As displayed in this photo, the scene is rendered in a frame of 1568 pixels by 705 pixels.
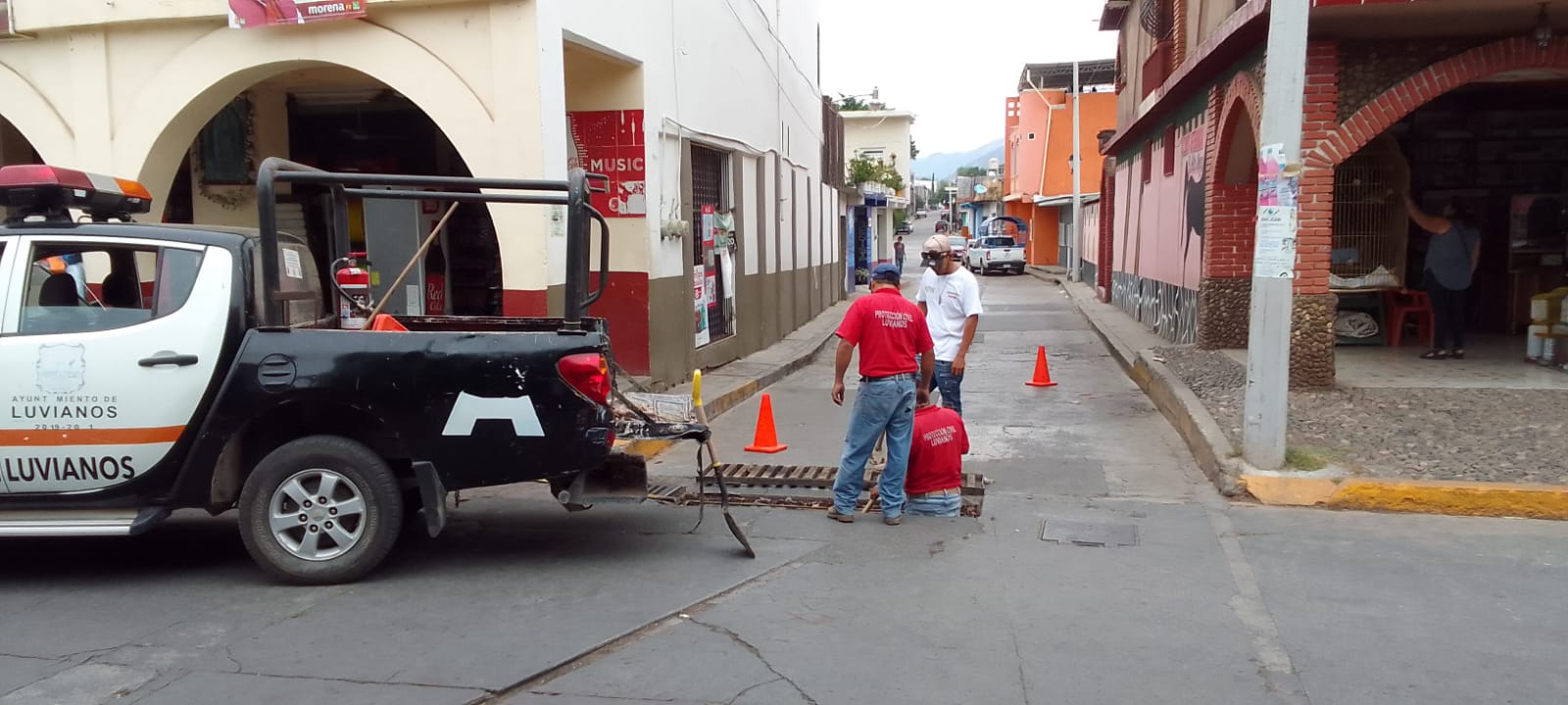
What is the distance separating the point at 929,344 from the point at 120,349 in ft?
14.6

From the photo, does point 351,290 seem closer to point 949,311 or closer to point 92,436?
point 92,436

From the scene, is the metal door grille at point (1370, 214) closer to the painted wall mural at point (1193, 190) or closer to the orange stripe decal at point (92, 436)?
the painted wall mural at point (1193, 190)

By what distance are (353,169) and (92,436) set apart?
8.14 meters

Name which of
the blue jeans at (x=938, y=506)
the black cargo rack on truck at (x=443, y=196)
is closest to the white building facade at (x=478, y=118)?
the black cargo rack on truck at (x=443, y=196)

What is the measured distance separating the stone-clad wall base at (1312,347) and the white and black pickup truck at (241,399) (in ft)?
22.4

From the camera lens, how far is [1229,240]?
1314cm

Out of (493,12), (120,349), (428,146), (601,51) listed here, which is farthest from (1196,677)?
(428,146)

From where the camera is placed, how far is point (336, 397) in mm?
5582

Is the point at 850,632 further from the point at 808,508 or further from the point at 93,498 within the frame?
the point at 93,498

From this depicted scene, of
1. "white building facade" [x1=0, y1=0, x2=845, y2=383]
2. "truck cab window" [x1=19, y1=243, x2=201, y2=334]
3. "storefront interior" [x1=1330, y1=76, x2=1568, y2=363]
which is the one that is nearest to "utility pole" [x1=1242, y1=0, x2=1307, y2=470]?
"white building facade" [x1=0, y1=0, x2=845, y2=383]

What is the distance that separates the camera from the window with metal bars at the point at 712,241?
13.8 m

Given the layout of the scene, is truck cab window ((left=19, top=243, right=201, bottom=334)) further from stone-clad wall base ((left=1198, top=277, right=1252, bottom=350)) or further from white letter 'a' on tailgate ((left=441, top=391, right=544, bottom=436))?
stone-clad wall base ((left=1198, top=277, right=1252, bottom=350))

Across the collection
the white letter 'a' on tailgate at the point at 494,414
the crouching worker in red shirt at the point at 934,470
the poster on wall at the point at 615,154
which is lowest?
the crouching worker in red shirt at the point at 934,470

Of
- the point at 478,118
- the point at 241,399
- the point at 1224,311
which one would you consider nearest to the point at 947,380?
the point at 478,118
